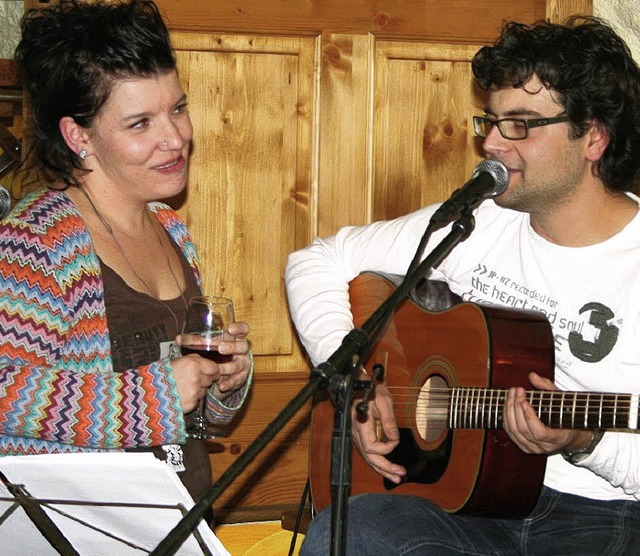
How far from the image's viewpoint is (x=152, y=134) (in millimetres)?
2170

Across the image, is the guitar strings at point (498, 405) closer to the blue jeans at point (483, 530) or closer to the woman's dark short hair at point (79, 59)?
A: the blue jeans at point (483, 530)

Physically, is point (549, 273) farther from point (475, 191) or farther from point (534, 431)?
point (475, 191)

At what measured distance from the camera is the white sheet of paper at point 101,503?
1501 millimetres

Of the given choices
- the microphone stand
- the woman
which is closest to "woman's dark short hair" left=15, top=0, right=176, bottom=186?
the woman

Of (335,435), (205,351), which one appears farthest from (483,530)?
(335,435)

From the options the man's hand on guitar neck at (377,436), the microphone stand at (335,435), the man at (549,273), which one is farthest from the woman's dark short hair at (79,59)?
the microphone stand at (335,435)

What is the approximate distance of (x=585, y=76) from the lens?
231 cm

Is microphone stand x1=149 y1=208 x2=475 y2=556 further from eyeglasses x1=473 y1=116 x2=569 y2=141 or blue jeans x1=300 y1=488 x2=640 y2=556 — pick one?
eyeglasses x1=473 y1=116 x2=569 y2=141

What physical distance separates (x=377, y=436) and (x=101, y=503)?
2.95ft

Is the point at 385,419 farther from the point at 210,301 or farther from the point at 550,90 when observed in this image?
the point at 550,90

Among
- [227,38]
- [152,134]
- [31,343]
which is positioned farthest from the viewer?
[227,38]

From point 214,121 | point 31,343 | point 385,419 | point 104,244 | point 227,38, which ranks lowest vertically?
point 385,419

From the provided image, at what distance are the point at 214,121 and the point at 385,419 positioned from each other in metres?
1.14

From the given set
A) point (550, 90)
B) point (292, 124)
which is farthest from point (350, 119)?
point (550, 90)
